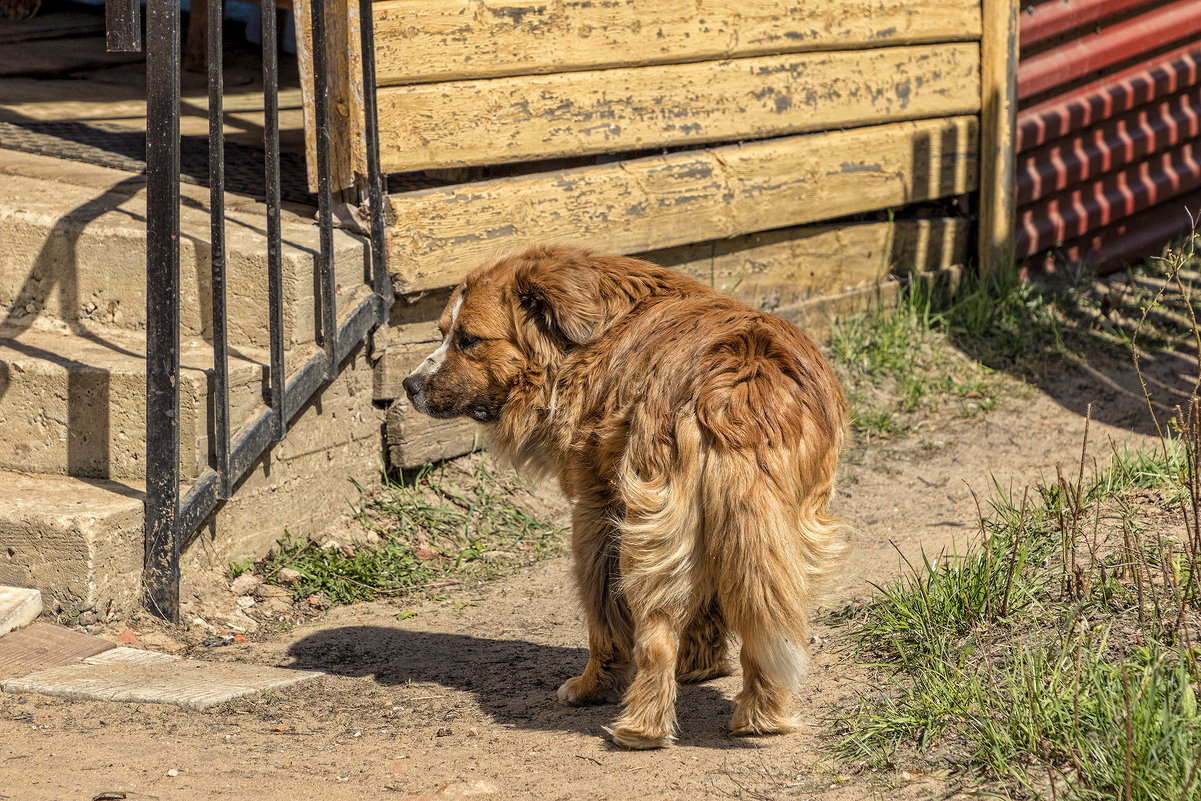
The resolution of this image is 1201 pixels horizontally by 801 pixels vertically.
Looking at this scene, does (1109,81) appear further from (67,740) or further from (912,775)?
(67,740)

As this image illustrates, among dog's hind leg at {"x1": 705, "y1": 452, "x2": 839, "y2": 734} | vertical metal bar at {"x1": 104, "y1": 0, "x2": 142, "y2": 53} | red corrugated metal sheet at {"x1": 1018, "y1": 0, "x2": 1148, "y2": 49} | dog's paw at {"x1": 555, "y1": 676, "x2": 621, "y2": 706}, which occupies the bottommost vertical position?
dog's paw at {"x1": 555, "y1": 676, "x2": 621, "y2": 706}

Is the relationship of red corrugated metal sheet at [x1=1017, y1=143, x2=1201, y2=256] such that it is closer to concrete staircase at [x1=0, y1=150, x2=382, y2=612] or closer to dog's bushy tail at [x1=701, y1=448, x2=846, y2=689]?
concrete staircase at [x1=0, y1=150, x2=382, y2=612]

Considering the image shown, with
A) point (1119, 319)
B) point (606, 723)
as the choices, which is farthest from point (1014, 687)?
point (1119, 319)

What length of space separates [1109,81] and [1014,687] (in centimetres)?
601

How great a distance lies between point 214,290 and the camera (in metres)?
4.02

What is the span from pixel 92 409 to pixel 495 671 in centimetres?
167

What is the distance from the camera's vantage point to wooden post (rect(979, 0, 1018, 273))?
7.02 meters

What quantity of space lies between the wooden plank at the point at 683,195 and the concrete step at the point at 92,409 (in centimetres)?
103

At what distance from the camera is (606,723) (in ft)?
11.6

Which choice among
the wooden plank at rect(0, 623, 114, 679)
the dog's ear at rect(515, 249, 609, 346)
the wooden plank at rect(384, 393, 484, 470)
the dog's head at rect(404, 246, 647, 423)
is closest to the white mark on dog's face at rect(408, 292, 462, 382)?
the dog's head at rect(404, 246, 647, 423)

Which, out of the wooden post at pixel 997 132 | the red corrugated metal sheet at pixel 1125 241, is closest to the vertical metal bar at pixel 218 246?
the wooden post at pixel 997 132

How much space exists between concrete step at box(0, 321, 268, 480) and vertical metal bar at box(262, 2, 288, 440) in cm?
12

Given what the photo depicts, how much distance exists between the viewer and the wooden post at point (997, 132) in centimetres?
702

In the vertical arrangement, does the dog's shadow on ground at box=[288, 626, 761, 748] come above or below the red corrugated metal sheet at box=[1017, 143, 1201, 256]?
below
